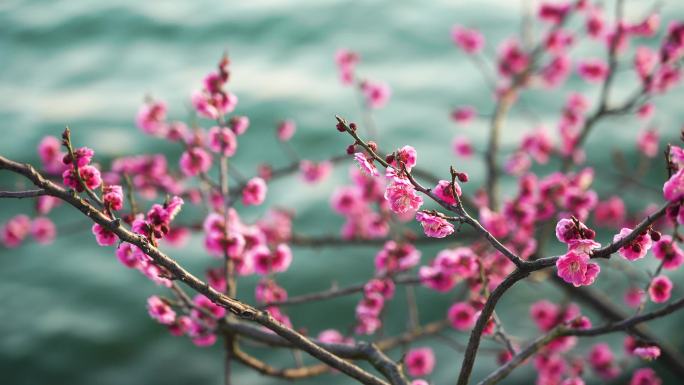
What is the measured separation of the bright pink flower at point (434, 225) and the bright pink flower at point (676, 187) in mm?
359

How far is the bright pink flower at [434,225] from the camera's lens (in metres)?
1.15

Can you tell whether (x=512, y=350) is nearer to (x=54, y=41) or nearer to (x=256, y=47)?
(x=256, y=47)

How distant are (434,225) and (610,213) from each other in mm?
2925

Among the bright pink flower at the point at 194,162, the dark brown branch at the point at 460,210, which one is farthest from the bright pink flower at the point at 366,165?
the bright pink flower at the point at 194,162

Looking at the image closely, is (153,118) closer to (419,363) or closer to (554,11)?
(419,363)

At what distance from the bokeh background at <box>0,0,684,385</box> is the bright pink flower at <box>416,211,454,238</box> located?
227 centimetres

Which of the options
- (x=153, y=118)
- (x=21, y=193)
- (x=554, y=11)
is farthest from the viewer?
(x=554, y=11)

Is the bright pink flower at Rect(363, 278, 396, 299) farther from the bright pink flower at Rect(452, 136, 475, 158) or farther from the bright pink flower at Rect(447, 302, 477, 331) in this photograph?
the bright pink flower at Rect(452, 136, 475, 158)

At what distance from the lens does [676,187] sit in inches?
37.9

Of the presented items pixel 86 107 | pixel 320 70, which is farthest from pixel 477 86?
pixel 86 107

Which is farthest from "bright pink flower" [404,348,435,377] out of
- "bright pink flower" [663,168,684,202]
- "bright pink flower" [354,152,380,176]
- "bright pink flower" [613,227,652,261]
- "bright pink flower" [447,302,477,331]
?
"bright pink flower" [663,168,684,202]

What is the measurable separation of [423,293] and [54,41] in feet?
12.0

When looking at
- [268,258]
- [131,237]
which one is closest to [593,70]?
[268,258]

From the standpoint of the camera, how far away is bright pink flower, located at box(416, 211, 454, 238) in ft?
3.78
